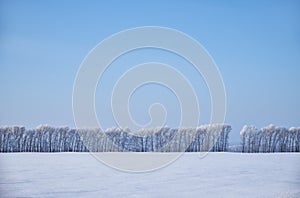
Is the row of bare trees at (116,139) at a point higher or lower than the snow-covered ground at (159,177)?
higher

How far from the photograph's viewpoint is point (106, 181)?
12.6 ft

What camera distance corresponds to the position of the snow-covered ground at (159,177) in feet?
11.4

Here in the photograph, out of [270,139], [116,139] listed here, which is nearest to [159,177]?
[116,139]

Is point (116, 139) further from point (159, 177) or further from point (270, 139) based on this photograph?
point (270, 139)

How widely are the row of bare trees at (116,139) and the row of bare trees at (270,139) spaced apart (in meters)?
0.30

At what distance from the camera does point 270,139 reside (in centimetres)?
508

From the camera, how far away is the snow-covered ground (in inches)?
136

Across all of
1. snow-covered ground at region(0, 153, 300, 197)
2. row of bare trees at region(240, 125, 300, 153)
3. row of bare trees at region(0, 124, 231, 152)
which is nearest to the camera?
snow-covered ground at region(0, 153, 300, 197)

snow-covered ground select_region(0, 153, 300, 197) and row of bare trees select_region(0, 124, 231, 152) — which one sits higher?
row of bare trees select_region(0, 124, 231, 152)

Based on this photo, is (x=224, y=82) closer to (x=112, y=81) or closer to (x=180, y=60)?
(x=180, y=60)

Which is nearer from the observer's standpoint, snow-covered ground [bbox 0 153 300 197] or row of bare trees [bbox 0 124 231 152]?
snow-covered ground [bbox 0 153 300 197]

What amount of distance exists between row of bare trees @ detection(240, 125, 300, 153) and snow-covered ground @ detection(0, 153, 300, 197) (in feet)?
0.58

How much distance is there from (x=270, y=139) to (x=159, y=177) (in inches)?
71.8

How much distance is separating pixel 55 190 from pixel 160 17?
2.17 m
